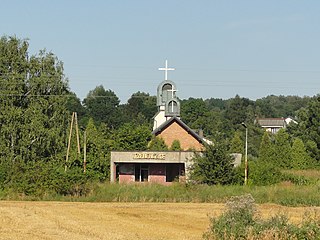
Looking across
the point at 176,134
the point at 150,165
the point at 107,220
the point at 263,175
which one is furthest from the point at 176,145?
the point at 107,220

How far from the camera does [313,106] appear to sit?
8812 cm

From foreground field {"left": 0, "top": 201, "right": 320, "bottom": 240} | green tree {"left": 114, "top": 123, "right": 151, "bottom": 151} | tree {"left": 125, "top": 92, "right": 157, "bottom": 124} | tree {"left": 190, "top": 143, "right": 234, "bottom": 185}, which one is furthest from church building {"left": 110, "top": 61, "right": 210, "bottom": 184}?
tree {"left": 125, "top": 92, "right": 157, "bottom": 124}

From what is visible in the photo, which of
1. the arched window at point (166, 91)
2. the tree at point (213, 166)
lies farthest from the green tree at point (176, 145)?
the tree at point (213, 166)

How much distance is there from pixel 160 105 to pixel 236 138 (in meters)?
10.00

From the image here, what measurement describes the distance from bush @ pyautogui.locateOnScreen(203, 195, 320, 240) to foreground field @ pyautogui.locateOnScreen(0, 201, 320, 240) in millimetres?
3910

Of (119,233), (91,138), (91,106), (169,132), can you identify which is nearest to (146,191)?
(91,138)

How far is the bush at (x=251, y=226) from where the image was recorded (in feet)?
65.5

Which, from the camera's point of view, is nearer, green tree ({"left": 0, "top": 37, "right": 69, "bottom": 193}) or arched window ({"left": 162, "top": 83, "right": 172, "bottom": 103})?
green tree ({"left": 0, "top": 37, "right": 69, "bottom": 193})

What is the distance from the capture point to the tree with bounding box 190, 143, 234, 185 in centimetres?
4891

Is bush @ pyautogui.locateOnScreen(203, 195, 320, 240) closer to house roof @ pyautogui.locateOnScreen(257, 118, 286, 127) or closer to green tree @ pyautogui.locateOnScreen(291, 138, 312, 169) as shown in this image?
green tree @ pyautogui.locateOnScreen(291, 138, 312, 169)

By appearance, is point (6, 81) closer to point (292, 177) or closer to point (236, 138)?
point (292, 177)

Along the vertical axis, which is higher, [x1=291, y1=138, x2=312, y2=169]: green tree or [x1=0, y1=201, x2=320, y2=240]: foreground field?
[x1=291, y1=138, x2=312, y2=169]: green tree

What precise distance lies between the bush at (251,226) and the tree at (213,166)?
27098 millimetres

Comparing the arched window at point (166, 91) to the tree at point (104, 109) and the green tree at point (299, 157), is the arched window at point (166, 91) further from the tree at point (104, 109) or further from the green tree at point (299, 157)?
the tree at point (104, 109)
